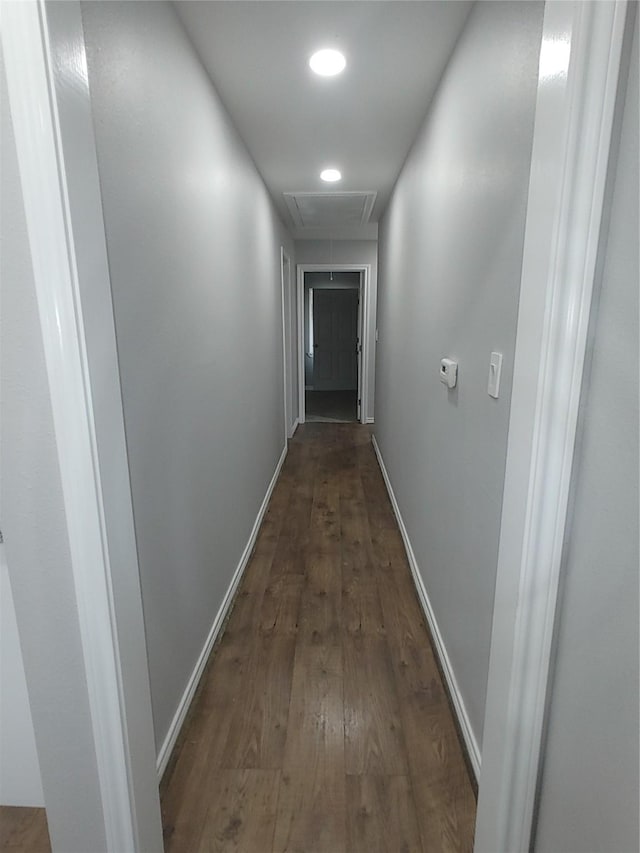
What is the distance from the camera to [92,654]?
0.86 m

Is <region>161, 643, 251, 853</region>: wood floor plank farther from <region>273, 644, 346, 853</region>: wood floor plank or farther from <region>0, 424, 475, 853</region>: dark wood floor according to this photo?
<region>273, 644, 346, 853</region>: wood floor plank

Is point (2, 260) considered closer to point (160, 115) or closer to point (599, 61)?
point (160, 115)

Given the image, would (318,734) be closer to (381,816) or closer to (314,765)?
(314,765)

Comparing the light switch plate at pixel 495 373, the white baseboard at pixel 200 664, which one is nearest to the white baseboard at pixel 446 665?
the white baseboard at pixel 200 664

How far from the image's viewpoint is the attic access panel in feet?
11.7

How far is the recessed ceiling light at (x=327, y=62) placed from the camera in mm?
1688

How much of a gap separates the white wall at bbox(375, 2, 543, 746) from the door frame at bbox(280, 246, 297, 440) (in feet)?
6.89

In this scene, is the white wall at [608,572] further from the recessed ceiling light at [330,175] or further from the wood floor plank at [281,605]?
the recessed ceiling light at [330,175]

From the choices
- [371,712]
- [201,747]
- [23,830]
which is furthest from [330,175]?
[23,830]

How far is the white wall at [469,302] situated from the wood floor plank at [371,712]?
0.26 metres

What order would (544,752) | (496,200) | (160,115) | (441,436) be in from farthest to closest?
(441,436), (160,115), (496,200), (544,752)

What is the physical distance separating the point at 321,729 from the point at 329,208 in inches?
154

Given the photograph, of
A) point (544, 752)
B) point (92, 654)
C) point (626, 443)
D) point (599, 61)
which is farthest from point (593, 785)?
point (599, 61)

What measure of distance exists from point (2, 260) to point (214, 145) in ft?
4.90
